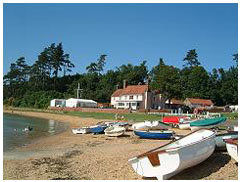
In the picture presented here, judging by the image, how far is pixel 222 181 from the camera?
30.3 ft

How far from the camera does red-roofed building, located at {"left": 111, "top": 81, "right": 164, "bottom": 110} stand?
7099 cm

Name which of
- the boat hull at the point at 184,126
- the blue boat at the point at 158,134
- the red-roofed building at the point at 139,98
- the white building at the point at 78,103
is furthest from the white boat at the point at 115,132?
the white building at the point at 78,103

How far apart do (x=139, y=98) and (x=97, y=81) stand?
27610mm

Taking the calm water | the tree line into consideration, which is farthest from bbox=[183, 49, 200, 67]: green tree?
the calm water

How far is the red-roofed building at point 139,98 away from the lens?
233 ft

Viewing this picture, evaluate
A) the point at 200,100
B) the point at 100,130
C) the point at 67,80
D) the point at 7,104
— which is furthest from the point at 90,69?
the point at 100,130

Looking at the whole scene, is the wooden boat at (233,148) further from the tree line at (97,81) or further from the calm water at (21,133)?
the tree line at (97,81)

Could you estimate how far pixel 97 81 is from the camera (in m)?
97.0

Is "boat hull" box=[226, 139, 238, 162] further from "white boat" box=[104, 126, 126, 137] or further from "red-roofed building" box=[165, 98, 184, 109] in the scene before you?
"red-roofed building" box=[165, 98, 184, 109]

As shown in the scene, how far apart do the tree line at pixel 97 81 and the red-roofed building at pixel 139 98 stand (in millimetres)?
2936

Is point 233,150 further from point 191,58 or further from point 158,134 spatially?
point 191,58

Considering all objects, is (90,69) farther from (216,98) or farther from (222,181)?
(222,181)

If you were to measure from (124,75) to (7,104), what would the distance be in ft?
111

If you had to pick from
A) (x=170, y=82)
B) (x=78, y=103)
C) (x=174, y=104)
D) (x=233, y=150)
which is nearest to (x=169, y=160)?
(x=233, y=150)
